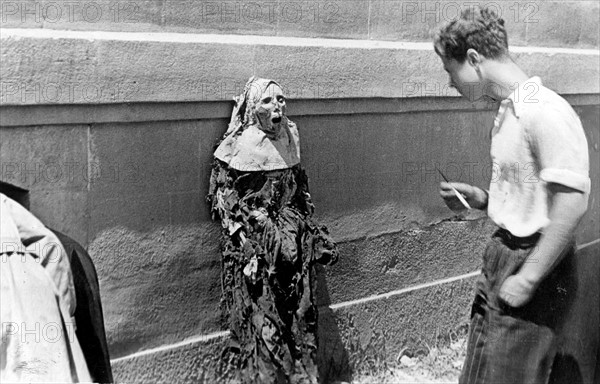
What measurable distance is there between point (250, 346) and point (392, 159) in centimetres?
185

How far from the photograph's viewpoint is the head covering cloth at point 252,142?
4.90 metres

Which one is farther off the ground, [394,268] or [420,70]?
[420,70]

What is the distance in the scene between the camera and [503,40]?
3.94m

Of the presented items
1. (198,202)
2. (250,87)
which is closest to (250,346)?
(198,202)

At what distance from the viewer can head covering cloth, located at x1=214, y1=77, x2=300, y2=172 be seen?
4898 millimetres

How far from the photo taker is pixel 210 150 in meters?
5.07

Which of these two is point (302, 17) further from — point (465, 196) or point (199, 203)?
point (465, 196)

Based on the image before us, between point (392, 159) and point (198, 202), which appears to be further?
point (392, 159)

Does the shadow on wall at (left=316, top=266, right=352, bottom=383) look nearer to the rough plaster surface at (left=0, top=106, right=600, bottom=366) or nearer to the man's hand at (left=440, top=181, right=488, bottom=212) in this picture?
the rough plaster surface at (left=0, top=106, right=600, bottom=366)

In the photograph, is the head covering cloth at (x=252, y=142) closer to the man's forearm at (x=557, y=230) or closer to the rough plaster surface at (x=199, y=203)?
the rough plaster surface at (x=199, y=203)

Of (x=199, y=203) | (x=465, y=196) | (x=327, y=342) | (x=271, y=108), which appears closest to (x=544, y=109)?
(x=465, y=196)

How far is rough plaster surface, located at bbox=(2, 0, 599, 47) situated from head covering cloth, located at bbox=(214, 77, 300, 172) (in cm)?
48

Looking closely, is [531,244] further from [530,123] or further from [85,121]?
[85,121]

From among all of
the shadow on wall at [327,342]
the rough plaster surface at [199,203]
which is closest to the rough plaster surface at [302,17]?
the rough plaster surface at [199,203]
